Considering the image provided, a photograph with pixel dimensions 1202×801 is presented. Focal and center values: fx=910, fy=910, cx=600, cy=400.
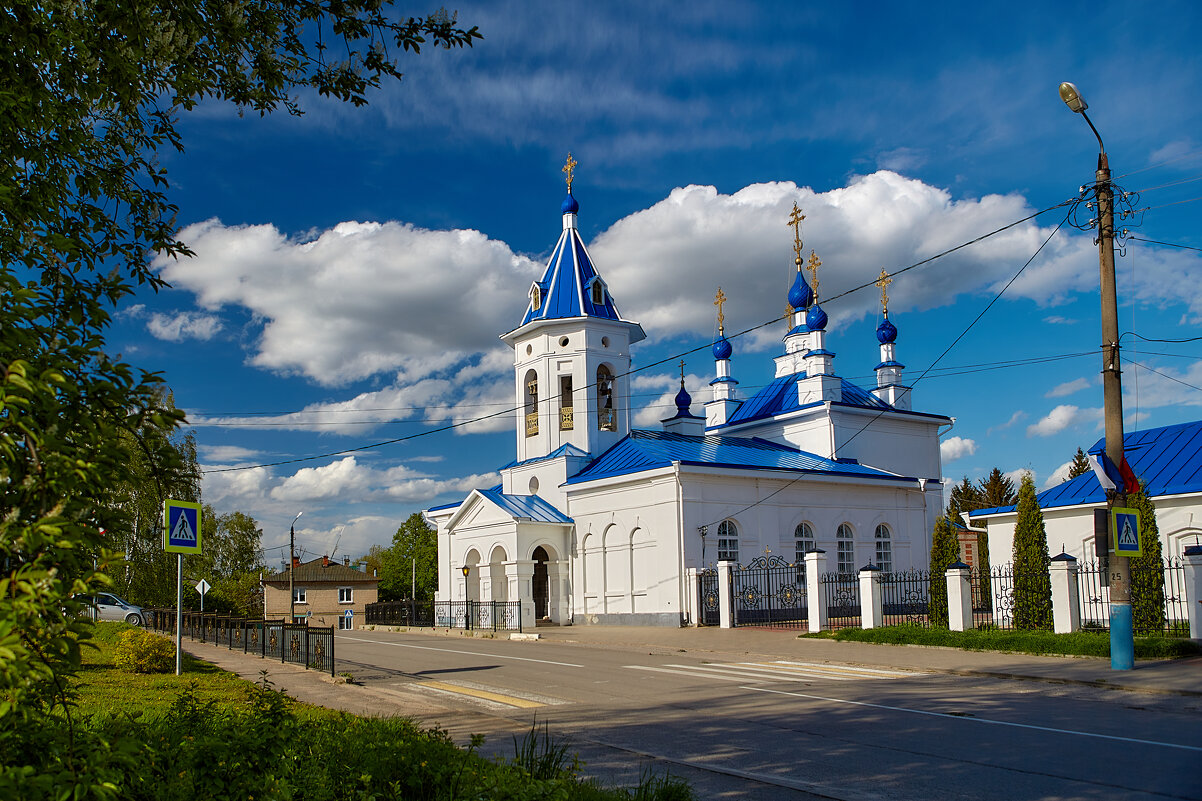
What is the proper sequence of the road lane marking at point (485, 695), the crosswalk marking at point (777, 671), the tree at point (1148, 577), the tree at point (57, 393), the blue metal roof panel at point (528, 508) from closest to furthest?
the tree at point (57, 393) < the road lane marking at point (485, 695) < the crosswalk marking at point (777, 671) < the tree at point (1148, 577) < the blue metal roof panel at point (528, 508)

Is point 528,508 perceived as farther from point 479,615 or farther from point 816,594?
point 816,594

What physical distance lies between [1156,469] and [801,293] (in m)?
20.4

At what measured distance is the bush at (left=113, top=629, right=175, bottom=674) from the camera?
13922 mm

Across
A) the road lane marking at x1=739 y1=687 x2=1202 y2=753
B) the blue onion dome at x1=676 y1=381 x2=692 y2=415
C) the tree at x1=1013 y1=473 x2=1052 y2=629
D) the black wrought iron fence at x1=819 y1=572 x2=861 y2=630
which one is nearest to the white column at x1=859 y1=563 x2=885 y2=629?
the tree at x1=1013 y1=473 x2=1052 y2=629

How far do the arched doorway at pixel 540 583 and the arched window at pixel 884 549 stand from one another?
12.4 m

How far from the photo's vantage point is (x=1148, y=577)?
18547 millimetres

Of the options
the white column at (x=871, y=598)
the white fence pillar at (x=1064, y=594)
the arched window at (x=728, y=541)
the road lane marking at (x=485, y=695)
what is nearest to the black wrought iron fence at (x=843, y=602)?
the arched window at (x=728, y=541)

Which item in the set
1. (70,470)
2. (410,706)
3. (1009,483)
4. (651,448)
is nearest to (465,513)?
(651,448)

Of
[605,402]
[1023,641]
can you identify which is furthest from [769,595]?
[605,402]

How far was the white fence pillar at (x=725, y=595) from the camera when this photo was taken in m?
25.6

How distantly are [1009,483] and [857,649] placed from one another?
160ft

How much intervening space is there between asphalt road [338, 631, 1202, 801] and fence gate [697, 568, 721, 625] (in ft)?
32.7

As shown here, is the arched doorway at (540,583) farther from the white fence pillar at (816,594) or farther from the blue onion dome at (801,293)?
the blue onion dome at (801,293)

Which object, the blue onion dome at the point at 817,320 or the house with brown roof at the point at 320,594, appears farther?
the house with brown roof at the point at 320,594
